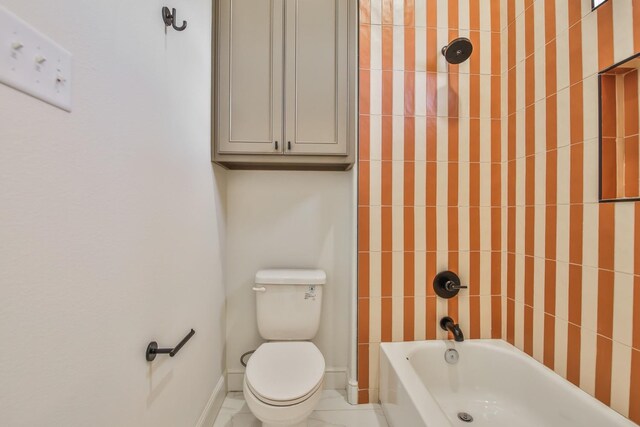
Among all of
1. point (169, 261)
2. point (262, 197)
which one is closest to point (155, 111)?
point (169, 261)

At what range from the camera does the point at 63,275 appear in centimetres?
54

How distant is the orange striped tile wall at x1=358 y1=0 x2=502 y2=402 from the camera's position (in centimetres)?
157

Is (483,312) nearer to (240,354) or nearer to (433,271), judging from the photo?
(433,271)

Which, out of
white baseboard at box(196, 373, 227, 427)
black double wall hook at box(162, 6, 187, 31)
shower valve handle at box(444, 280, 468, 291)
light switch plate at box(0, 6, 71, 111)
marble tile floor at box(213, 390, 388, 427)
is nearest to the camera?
light switch plate at box(0, 6, 71, 111)

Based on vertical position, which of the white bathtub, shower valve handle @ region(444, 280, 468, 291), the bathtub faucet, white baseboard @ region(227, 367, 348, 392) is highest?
shower valve handle @ region(444, 280, 468, 291)

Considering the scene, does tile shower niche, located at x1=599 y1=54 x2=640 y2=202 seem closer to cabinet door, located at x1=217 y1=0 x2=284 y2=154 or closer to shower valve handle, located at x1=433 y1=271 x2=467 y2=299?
shower valve handle, located at x1=433 y1=271 x2=467 y2=299

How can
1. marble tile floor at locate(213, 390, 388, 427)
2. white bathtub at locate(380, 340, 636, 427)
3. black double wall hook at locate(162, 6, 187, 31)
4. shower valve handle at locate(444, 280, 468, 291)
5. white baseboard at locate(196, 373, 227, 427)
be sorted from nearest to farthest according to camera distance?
1. black double wall hook at locate(162, 6, 187, 31)
2. white bathtub at locate(380, 340, 636, 427)
3. white baseboard at locate(196, 373, 227, 427)
4. marble tile floor at locate(213, 390, 388, 427)
5. shower valve handle at locate(444, 280, 468, 291)

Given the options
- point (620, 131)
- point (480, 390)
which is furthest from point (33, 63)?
point (480, 390)

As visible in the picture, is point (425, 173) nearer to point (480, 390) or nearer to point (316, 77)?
point (316, 77)

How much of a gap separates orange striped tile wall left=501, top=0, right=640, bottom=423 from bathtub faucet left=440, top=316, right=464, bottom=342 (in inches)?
12.9

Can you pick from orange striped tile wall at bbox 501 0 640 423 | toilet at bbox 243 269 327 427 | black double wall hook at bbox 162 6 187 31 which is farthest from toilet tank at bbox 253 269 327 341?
black double wall hook at bbox 162 6 187 31

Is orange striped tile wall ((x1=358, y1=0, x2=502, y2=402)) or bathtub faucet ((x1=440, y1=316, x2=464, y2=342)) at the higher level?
orange striped tile wall ((x1=358, y1=0, x2=502, y2=402))

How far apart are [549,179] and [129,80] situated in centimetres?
180

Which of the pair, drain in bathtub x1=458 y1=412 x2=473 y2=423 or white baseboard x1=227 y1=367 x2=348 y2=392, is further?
white baseboard x1=227 y1=367 x2=348 y2=392
